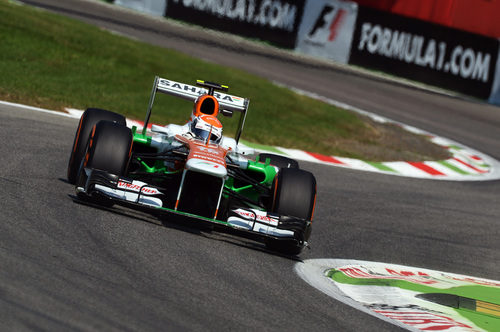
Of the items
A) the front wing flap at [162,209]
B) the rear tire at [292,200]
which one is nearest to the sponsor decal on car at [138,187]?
the front wing flap at [162,209]

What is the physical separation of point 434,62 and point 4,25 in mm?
14724

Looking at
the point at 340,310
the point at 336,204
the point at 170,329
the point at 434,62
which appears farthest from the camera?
the point at 434,62

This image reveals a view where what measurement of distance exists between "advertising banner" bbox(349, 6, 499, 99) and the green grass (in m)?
8.24

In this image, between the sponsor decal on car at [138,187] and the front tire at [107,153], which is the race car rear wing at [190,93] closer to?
the front tire at [107,153]

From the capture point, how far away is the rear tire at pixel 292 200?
25.3 feet

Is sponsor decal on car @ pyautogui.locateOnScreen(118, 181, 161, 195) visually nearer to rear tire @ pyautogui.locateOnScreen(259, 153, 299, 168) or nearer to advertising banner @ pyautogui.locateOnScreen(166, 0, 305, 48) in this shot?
rear tire @ pyautogui.locateOnScreen(259, 153, 299, 168)

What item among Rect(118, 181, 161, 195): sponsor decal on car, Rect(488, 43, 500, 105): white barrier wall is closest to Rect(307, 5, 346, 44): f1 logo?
Rect(488, 43, 500, 105): white barrier wall

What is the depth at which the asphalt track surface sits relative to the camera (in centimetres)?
502

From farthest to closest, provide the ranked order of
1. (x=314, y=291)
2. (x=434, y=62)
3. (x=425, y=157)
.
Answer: (x=434, y=62), (x=425, y=157), (x=314, y=291)

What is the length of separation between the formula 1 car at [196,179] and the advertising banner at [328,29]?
19.6 metres

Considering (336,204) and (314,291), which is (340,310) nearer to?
(314,291)

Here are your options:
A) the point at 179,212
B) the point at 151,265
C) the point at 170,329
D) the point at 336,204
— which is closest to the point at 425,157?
the point at 336,204

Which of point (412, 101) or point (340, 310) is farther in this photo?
point (412, 101)

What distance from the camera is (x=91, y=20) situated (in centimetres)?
2294
